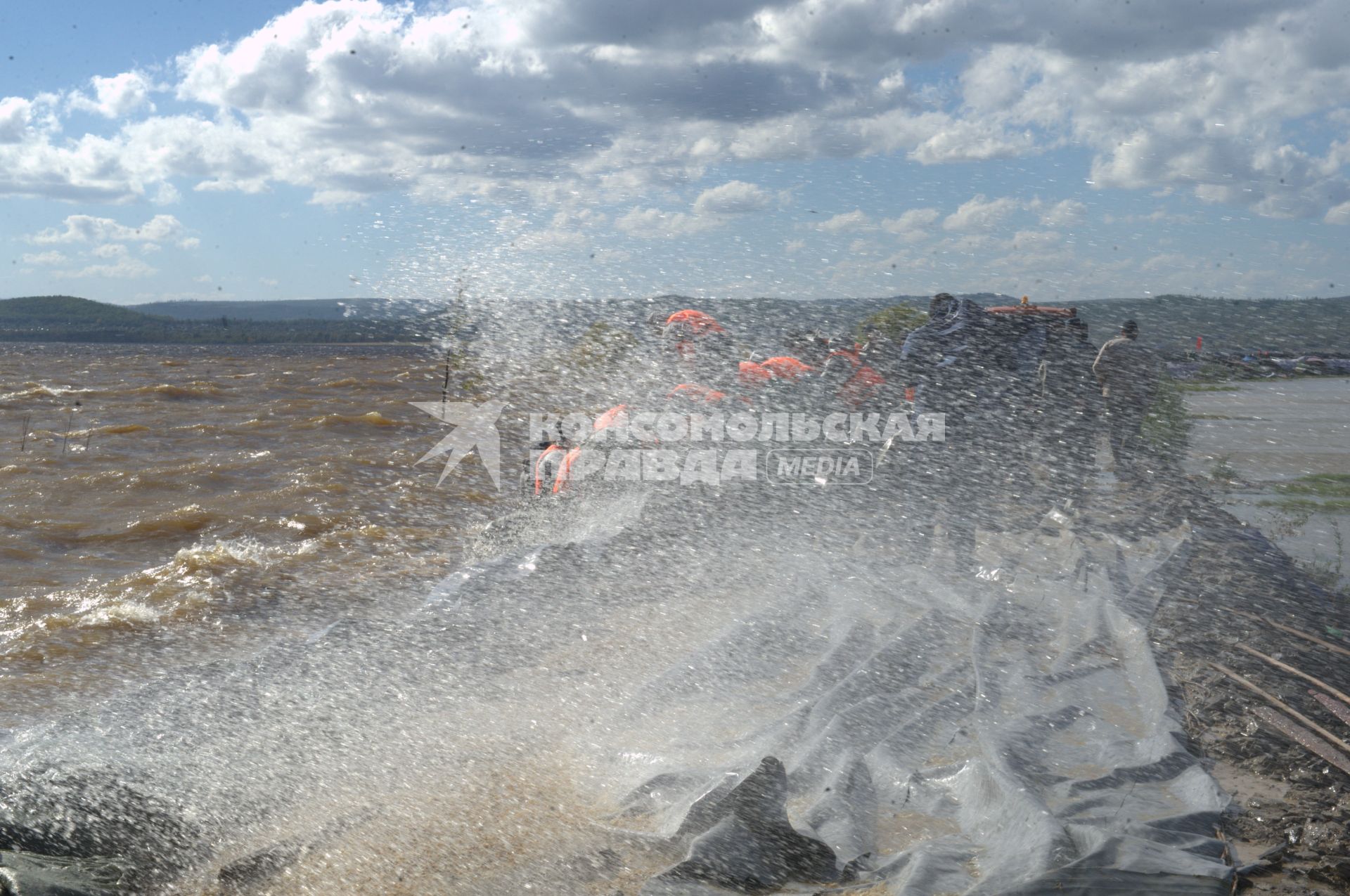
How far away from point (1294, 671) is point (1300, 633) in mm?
668

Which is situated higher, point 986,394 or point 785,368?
point 785,368

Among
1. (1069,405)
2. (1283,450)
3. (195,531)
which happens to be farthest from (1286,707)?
(195,531)

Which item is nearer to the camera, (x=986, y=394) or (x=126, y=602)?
(x=126, y=602)

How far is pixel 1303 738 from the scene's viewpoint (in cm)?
439

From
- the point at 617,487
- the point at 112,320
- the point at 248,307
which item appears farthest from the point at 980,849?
the point at 248,307

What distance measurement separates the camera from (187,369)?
50969 mm

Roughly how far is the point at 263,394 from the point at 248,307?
153 m

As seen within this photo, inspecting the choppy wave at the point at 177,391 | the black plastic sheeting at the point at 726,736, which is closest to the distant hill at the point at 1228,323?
the black plastic sheeting at the point at 726,736

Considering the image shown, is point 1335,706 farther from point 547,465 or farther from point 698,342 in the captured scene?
point 698,342

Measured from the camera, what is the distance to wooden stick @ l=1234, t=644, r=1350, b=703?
4.71 metres

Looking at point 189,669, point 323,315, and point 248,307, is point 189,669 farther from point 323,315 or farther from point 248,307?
point 248,307

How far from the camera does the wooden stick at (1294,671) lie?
471cm

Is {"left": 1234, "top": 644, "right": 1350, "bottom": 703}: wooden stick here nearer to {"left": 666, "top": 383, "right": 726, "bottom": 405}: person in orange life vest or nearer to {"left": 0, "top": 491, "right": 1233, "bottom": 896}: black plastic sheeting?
{"left": 0, "top": 491, "right": 1233, "bottom": 896}: black plastic sheeting

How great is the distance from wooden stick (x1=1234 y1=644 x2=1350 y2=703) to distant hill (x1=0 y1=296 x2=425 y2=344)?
267ft
